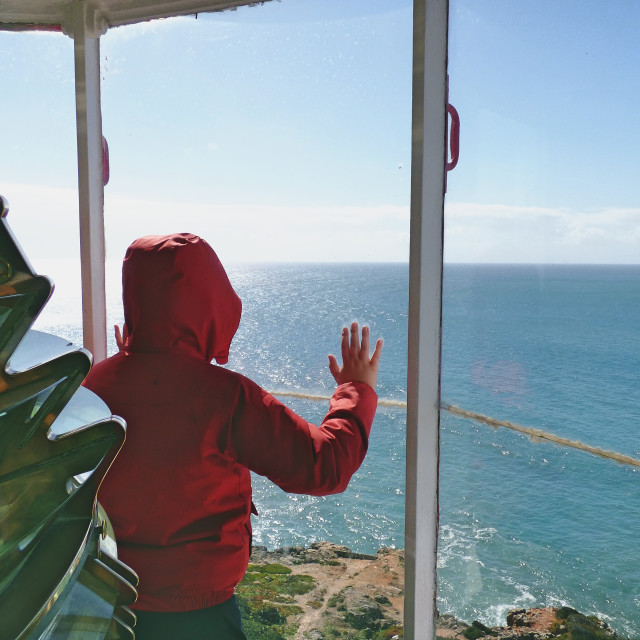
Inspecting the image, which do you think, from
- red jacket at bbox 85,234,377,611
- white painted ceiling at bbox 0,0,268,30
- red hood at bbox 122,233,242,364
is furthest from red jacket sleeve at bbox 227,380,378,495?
white painted ceiling at bbox 0,0,268,30

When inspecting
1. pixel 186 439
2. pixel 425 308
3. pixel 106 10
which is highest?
pixel 106 10

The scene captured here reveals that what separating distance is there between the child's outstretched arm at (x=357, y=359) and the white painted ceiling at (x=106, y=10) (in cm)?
89

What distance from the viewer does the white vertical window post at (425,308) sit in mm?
1287

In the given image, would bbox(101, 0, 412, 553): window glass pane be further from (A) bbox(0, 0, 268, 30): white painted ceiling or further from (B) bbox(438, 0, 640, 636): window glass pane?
(B) bbox(438, 0, 640, 636): window glass pane

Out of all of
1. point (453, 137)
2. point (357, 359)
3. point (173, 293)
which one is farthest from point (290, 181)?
point (173, 293)

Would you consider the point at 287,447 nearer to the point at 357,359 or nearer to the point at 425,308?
the point at 357,359

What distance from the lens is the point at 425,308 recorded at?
135cm

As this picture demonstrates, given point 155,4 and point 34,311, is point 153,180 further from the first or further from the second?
point 34,311

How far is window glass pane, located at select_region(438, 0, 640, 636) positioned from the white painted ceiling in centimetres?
66

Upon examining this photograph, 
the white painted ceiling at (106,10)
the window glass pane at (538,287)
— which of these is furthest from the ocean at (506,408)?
the white painted ceiling at (106,10)

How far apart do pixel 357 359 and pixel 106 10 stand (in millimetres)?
1180

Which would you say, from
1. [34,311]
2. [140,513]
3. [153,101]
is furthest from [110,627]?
[153,101]

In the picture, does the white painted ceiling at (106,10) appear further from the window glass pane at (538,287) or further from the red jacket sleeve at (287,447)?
the red jacket sleeve at (287,447)

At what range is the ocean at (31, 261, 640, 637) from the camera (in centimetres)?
147
